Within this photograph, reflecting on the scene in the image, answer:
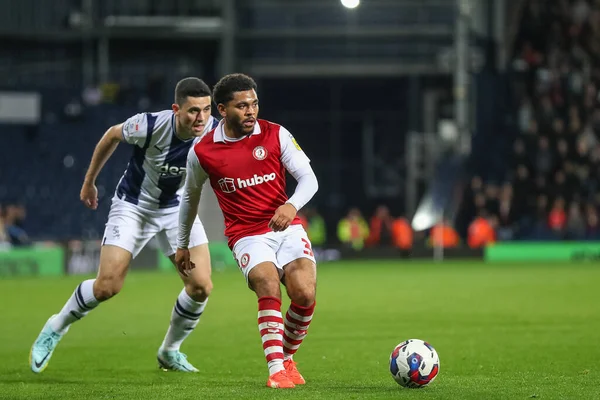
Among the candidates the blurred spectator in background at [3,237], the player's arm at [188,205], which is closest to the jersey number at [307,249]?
the player's arm at [188,205]

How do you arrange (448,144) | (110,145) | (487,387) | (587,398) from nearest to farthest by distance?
(587,398) → (487,387) → (110,145) → (448,144)

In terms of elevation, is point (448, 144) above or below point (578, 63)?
below

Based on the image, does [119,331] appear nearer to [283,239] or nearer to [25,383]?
[25,383]

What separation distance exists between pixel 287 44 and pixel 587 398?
32.5 m

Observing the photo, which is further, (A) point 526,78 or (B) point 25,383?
(A) point 526,78

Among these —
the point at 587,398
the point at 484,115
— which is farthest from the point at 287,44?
the point at 587,398

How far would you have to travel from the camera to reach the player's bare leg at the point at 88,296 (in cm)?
940

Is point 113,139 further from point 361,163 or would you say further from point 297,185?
point 361,163

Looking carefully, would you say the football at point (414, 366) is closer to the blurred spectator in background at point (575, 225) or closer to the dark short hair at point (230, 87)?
the dark short hair at point (230, 87)

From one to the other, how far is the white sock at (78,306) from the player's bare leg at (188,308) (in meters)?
0.67

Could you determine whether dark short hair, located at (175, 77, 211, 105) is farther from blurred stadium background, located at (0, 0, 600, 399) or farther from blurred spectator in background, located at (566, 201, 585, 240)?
blurred spectator in background, located at (566, 201, 585, 240)

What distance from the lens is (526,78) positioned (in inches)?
1337

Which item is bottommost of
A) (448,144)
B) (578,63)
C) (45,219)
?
(45,219)

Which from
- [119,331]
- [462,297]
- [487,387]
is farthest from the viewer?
[462,297]
